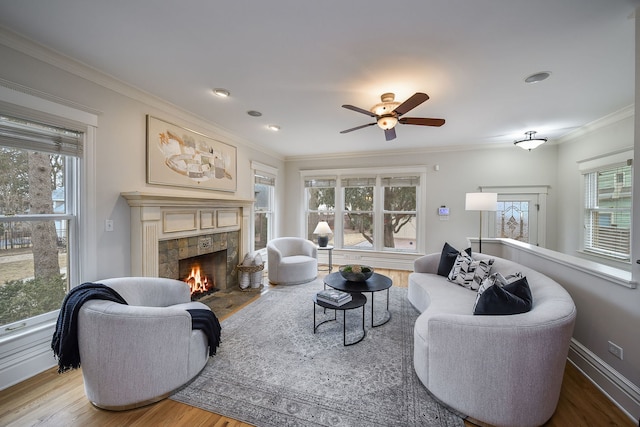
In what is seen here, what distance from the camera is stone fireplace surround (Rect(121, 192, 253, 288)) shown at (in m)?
2.66

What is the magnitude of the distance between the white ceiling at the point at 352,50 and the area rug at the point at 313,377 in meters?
2.61

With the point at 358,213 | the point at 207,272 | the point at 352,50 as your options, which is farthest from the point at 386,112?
the point at 207,272

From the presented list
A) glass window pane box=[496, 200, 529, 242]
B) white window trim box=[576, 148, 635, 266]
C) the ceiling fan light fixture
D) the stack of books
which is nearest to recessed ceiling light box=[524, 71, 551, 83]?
the ceiling fan light fixture

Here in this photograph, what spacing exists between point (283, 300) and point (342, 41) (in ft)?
10.4

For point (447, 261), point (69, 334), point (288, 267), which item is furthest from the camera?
point (288, 267)

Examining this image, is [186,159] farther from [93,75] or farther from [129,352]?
[129,352]

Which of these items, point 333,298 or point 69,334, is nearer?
point 69,334

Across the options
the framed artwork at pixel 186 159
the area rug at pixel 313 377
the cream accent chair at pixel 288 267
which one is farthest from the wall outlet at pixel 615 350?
the framed artwork at pixel 186 159

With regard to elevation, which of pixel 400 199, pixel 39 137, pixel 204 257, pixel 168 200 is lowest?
pixel 204 257

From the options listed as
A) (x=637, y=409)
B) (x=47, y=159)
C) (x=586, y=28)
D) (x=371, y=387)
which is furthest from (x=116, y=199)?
(x=637, y=409)

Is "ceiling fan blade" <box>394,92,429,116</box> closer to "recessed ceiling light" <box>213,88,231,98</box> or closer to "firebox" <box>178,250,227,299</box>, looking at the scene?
"recessed ceiling light" <box>213,88,231,98</box>

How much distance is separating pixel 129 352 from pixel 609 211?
5735mm

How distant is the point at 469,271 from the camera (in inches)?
115

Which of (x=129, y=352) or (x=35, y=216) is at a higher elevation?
(x=35, y=216)
